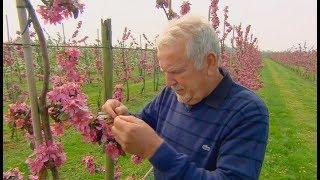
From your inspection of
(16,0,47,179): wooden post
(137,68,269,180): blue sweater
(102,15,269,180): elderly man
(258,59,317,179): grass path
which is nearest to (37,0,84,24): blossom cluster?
(16,0,47,179): wooden post

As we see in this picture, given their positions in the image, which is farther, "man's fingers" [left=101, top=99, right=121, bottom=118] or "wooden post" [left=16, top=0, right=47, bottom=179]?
"man's fingers" [left=101, top=99, right=121, bottom=118]

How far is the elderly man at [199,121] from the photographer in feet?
5.84

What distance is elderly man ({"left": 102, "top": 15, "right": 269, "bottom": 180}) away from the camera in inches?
70.1

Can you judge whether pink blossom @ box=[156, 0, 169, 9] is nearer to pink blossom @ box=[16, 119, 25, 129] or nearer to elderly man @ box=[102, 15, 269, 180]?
elderly man @ box=[102, 15, 269, 180]

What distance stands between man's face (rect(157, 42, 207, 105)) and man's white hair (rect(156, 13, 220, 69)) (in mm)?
28

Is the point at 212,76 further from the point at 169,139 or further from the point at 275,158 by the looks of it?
the point at 275,158

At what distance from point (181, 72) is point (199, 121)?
30 centimetres

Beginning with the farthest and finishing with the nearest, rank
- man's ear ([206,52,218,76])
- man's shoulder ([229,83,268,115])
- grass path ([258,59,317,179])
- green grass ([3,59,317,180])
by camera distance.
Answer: grass path ([258,59,317,179])
green grass ([3,59,317,180])
man's ear ([206,52,218,76])
man's shoulder ([229,83,268,115])

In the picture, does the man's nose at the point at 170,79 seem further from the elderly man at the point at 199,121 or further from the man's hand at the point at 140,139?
the man's hand at the point at 140,139

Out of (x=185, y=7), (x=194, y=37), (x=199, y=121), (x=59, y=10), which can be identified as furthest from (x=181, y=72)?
(x=185, y=7)

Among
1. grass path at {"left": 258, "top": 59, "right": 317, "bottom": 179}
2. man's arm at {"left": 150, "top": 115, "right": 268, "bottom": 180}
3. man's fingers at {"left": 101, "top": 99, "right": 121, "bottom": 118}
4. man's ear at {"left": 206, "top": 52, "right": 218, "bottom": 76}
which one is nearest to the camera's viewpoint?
man's arm at {"left": 150, "top": 115, "right": 268, "bottom": 180}

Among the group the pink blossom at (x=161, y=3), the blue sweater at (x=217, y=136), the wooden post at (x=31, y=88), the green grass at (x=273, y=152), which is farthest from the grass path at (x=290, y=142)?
the wooden post at (x=31, y=88)

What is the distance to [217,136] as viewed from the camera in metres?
2.06

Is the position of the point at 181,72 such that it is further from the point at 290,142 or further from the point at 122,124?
the point at 290,142
